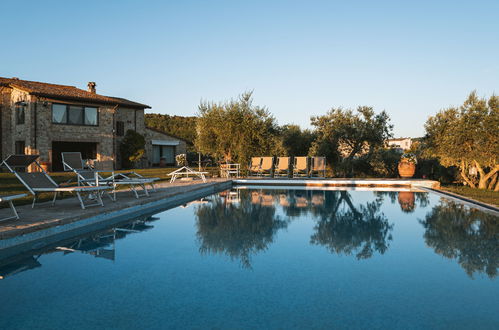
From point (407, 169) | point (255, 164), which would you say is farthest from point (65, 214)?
point (407, 169)

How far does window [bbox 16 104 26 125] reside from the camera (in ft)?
62.4

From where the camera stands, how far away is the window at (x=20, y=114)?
1902 cm

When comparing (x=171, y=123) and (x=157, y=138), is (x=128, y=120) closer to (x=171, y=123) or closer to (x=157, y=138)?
(x=157, y=138)

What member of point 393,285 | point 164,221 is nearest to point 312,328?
point 393,285

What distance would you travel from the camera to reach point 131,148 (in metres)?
22.5

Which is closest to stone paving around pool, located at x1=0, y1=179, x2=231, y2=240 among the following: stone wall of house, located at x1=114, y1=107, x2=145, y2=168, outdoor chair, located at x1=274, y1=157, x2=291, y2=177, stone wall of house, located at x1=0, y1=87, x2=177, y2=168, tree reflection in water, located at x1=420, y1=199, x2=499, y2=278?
tree reflection in water, located at x1=420, y1=199, x2=499, y2=278

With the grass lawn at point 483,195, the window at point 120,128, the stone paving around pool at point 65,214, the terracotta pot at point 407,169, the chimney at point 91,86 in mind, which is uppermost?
the chimney at point 91,86

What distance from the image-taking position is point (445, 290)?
310 centimetres

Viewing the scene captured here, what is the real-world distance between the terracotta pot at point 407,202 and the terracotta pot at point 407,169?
3.42 m

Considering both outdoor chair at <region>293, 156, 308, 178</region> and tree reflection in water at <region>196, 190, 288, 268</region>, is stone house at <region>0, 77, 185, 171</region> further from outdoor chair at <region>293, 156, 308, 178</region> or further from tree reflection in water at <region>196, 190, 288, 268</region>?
tree reflection in water at <region>196, 190, 288, 268</region>

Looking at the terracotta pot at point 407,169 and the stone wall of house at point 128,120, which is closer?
the terracotta pot at point 407,169

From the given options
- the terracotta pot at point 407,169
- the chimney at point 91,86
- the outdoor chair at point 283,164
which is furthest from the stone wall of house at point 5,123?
the terracotta pot at point 407,169

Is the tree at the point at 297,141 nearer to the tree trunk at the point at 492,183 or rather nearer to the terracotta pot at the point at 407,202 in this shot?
the tree trunk at the point at 492,183

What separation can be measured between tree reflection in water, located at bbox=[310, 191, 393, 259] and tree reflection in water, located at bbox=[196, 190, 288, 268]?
2.51ft
